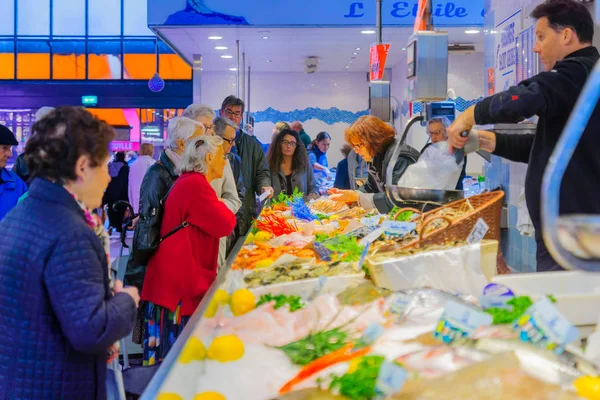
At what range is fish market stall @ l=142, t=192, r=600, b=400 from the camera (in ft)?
4.63

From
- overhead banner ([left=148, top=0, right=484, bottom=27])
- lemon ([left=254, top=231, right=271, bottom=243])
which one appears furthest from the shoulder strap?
overhead banner ([left=148, top=0, right=484, bottom=27])

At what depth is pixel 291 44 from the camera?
36.3 ft

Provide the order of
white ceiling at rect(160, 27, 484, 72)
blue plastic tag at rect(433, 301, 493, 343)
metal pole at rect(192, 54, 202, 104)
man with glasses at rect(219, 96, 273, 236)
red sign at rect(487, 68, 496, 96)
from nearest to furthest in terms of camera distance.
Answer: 1. blue plastic tag at rect(433, 301, 493, 343)
2. red sign at rect(487, 68, 496, 96)
3. man with glasses at rect(219, 96, 273, 236)
4. white ceiling at rect(160, 27, 484, 72)
5. metal pole at rect(192, 54, 202, 104)

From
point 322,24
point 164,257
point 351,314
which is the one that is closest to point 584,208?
point 351,314

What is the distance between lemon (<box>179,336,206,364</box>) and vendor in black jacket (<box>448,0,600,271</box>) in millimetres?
1113

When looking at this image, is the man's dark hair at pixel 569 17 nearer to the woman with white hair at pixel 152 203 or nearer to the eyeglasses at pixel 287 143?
the woman with white hair at pixel 152 203

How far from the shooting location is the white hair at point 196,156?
Answer: 3816mm

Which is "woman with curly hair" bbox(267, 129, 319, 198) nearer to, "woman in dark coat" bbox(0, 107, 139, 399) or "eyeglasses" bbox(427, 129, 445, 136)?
"eyeglasses" bbox(427, 129, 445, 136)

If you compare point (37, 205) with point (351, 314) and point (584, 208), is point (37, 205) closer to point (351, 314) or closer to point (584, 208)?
point (351, 314)

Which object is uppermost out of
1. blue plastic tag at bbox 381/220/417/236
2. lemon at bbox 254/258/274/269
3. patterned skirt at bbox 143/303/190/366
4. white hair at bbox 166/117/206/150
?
white hair at bbox 166/117/206/150

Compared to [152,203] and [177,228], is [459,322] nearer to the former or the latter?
[177,228]

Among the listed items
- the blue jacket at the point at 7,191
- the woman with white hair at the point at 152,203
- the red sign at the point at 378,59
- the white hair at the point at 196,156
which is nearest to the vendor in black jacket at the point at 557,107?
the white hair at the point at 196,156

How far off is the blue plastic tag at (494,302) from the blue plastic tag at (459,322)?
0.24 m

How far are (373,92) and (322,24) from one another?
4401 mm
